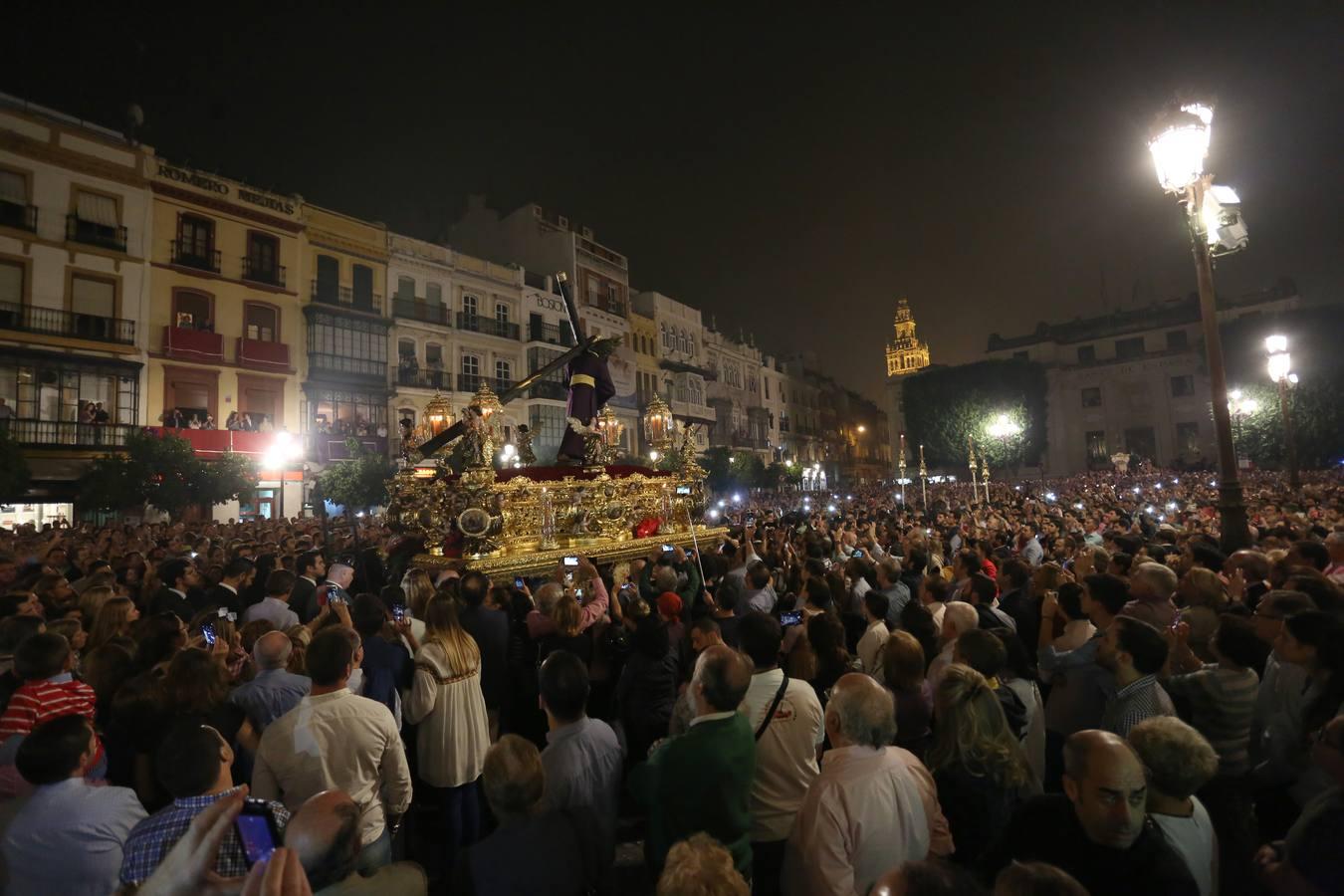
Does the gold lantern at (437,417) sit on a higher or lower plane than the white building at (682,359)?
lower

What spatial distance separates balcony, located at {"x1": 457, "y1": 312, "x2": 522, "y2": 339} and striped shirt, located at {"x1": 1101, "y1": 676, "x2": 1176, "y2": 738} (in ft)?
119

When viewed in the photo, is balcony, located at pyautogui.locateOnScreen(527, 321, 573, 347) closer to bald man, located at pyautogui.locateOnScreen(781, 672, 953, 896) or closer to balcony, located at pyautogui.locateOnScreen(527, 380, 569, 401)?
balcony, located at pyautogui.locateOnScreen(527, 380, 569, 401)

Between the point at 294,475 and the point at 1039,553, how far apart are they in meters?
28.4

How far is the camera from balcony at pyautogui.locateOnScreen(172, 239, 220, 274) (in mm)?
26891

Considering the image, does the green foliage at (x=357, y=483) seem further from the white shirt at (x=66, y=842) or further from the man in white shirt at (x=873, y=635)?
the white shirt at (x=66, y=842)

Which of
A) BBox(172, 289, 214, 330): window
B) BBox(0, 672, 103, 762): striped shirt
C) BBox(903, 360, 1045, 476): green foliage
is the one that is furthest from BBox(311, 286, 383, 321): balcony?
BBox(903, 360, 1045, 476): green foliage

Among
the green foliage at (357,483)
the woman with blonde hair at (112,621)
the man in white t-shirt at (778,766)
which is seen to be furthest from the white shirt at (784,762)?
the green foliage at (357,483)

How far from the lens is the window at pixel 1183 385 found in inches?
2009

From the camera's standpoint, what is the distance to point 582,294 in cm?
4400

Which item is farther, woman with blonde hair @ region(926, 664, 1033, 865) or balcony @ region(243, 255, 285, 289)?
balcony @ region(243, 255, 285, 289)

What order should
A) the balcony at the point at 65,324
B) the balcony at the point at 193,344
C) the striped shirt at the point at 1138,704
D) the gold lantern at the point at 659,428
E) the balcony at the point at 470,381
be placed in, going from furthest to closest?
the balcony at the point at 470,381
the balcony at the point at 193,344
the balcony at the point at 65,324
the gold lantern at the point at 659,428
the striped shirt at the point at 1138,704

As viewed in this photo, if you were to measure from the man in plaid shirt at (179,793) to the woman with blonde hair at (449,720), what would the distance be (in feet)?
5.74

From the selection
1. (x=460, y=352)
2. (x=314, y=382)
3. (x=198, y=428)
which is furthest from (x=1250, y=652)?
(x=460, y=352)

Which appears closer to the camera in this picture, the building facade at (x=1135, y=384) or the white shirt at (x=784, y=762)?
the white shirt at (x=784, y=762)
